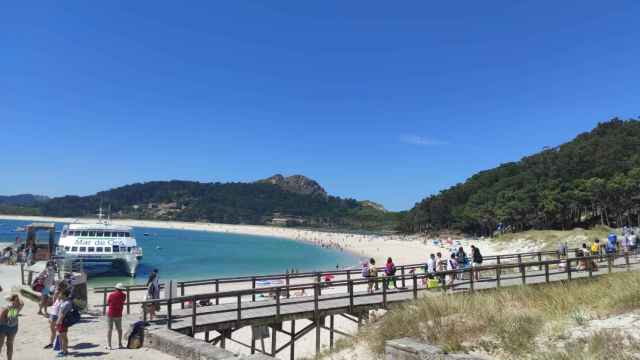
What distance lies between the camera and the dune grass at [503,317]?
775 cm

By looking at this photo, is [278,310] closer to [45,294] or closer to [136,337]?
[136,337]

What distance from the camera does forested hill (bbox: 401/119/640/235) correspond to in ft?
201

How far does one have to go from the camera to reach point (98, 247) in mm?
42031

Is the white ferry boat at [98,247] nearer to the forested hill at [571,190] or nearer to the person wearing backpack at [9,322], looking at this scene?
the person wearing backpack at [9,322]

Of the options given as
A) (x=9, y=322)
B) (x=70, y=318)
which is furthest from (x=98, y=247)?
(x=9, y=322)

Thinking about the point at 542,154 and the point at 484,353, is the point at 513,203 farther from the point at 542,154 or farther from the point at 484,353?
the point at 484,353

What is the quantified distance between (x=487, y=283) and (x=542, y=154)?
91365 millimetres

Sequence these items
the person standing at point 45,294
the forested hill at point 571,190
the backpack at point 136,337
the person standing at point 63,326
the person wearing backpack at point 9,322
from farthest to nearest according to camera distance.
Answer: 1. the forested hill at point 571,190
2. the person standing at point 45,294
3. the backpack at point 136,337
4. the person standing at point 63,326
5. the person wearing backpack at point 9,322

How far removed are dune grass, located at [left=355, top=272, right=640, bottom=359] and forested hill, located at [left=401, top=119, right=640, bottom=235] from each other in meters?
57.8

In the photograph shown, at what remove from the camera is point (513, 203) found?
7562 centimetres

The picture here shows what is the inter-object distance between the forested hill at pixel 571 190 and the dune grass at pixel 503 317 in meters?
57.8

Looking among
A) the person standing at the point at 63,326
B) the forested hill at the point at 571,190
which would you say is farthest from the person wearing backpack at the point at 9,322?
the forested hill at the point at 571,190

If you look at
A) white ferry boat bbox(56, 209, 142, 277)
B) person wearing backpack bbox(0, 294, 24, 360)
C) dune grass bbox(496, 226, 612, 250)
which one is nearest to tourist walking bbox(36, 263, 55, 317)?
person wearing backpack bbox(0, 294, 24, 360)

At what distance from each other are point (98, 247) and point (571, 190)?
65.8 m
